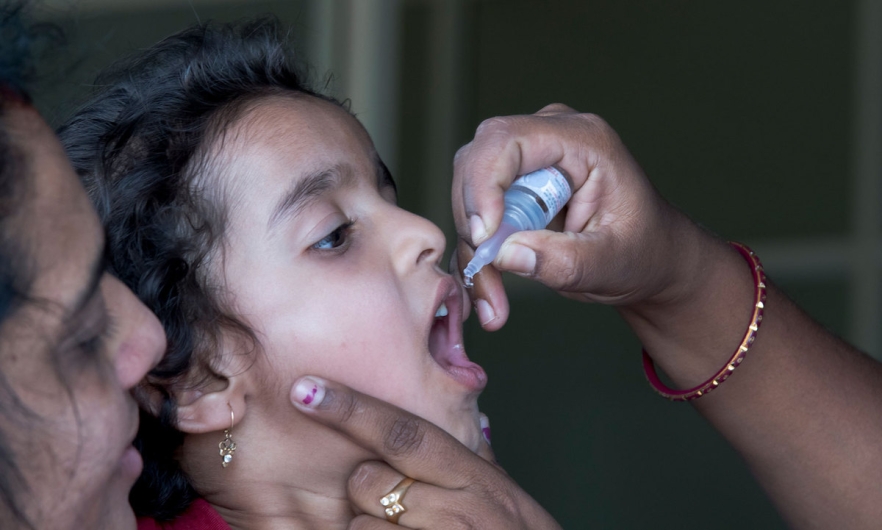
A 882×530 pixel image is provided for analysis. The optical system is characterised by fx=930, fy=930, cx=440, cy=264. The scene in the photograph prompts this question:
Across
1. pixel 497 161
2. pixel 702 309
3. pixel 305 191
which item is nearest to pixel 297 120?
pixel 305 191

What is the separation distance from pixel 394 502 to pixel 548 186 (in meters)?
0.50

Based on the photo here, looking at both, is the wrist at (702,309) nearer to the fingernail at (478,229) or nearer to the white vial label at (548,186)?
the white vial label at (548,186)

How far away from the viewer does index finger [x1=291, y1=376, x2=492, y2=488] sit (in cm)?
126

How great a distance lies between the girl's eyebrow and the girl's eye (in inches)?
2.5

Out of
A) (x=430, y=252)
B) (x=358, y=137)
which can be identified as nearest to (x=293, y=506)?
(x=430, y=252)

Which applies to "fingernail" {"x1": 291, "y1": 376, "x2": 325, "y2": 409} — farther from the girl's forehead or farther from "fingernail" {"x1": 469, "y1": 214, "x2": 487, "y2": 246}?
the girl's forehead

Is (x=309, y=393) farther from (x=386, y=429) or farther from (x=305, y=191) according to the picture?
(x=305, y=191)

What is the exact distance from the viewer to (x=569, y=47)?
4.11 metres

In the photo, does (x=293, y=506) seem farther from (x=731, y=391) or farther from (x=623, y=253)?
(x=731, y=391)

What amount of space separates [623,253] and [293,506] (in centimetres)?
65

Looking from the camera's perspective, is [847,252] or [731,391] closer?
[731,391]

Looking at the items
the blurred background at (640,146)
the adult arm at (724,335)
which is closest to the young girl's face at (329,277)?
the adult arm at (724,335)

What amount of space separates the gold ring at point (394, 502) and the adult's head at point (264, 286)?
146 millimetres

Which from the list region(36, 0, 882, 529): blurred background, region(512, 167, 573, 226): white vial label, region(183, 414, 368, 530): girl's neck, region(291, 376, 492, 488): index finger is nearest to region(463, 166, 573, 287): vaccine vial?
region(512, 167, 573, 226): white vial label
